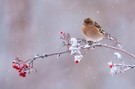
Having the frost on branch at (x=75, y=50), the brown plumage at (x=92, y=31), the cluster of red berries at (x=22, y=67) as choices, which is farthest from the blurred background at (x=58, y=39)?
the frost on branch at (x=75, y=50)

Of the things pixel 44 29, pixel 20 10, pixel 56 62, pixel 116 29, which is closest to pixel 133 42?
pixel 116 29

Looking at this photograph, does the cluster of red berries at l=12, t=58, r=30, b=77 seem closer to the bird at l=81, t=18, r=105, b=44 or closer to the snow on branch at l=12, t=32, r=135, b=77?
the snow on branch at l=12, t=32, r=135, b=77

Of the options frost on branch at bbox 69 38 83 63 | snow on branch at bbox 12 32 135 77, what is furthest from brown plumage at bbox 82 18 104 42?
frost on branch at bbox 69 38 83 63

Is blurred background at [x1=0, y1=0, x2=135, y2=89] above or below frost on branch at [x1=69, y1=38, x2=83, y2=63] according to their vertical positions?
Answer: above

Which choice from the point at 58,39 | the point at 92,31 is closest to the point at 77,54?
the point at 92,31

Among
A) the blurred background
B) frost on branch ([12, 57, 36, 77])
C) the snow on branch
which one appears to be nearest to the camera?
the snow on branch

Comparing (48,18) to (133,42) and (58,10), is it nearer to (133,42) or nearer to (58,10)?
(58,10)
